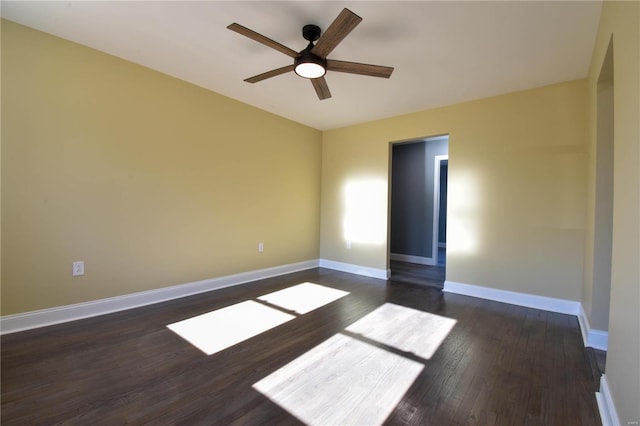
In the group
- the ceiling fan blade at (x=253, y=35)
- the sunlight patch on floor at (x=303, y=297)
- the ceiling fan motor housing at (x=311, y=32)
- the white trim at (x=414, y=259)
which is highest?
the ceiling fan motor housing at (x=311, y=32)

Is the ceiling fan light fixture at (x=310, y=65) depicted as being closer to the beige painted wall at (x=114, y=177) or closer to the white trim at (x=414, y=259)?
the beige painted wall at (x=114, y=177)

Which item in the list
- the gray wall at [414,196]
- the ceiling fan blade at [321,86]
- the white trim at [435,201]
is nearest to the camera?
the ceiling fan blade at [321,86]

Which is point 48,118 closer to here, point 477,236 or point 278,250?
point 278,250

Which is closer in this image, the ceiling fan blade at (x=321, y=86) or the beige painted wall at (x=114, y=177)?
the beige painted wall at (x=114, y=177)

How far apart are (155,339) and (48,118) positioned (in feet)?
6.65

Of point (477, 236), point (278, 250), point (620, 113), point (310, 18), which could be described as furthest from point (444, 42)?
point (278, 250)

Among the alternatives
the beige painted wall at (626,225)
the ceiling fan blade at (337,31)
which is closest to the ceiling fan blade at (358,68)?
the ceiling fan blade at (337,31)

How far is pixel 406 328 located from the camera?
240cm

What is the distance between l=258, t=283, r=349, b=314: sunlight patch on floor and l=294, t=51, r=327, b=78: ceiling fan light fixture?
220cm

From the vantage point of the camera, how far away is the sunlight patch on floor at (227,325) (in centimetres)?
211

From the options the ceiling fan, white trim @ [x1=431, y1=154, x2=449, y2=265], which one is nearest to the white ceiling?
the ceiling fan

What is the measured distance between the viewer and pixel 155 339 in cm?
212

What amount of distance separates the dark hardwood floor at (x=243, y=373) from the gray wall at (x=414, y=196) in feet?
9.31

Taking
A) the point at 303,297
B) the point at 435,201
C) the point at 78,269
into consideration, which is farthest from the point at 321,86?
the point at 435,201
